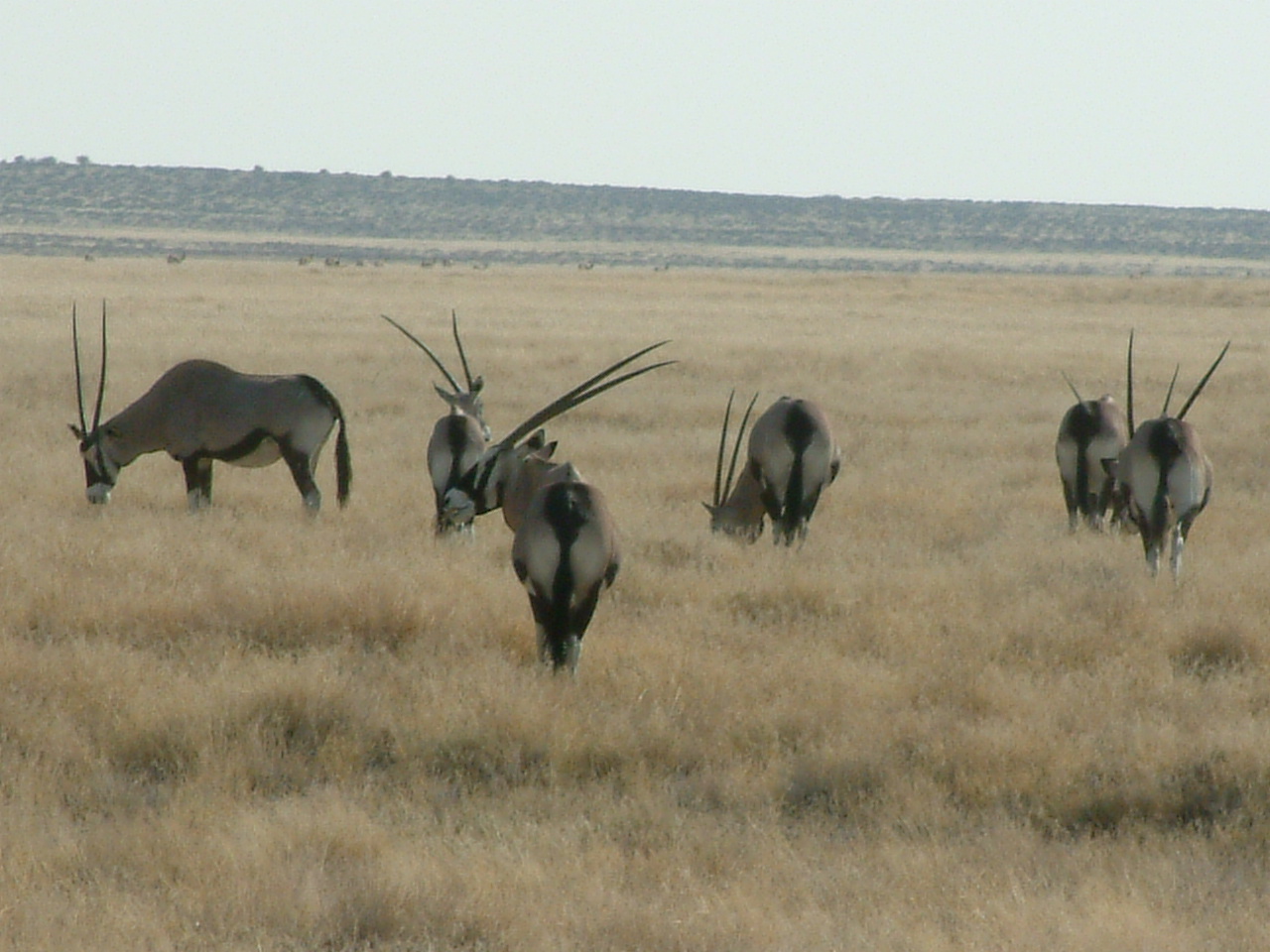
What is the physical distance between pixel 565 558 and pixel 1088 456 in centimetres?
625

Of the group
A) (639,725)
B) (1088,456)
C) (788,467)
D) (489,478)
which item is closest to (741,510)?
(788,467)

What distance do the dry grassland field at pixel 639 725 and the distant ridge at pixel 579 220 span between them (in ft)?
284

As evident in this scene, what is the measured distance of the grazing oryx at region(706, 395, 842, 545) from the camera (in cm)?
1118

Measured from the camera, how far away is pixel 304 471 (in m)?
11.7

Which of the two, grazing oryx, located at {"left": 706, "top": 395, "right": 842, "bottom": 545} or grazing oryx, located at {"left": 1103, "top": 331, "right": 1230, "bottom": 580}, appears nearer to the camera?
grazing oryx, located at {"left": 1103, "top": 331, "right": 1230, "bottom": 580}

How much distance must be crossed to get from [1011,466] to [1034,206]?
134085 mm

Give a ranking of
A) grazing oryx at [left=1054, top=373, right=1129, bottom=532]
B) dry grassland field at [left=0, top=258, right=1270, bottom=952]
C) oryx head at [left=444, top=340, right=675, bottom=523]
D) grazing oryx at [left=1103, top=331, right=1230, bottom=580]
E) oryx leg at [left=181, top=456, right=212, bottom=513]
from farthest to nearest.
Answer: grazing oryx at [left=1054, top=373, right=1129, bottom=532]
oryx leg at [left=181, top=456, right=212, bottom=513]
grazing oryx at [left=1103, top=331, right=1230, bottom=580]
oryx head at [left=444, top=340, right=675, bottom=523]
dry grassland field at [left=0, top=258, right=1270, bottom=952]

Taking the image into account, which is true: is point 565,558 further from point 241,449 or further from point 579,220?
point 579,220

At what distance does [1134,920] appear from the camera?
485cm

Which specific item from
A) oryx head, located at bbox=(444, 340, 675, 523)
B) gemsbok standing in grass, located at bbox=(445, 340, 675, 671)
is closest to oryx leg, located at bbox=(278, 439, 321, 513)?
oryx head, located at bbox=(444, 340, 675, 523)

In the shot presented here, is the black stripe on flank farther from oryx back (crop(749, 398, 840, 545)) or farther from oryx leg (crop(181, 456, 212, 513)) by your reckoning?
oryx back (crop(749, 398, 840, 545))

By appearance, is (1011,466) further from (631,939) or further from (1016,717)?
(631,939)

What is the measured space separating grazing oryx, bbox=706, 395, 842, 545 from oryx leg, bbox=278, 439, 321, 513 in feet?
9.82

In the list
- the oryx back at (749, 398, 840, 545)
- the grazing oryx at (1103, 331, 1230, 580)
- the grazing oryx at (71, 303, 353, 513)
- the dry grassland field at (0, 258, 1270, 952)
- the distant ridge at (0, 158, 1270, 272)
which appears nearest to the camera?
the dry grassland field at (0, 258, 1270, 952)
